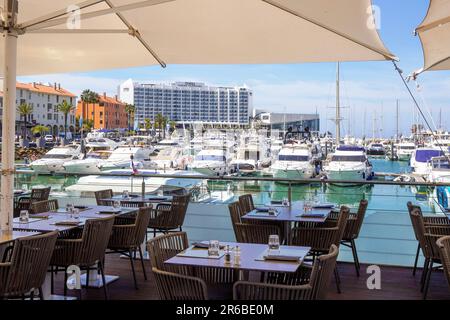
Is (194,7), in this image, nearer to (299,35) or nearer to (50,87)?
(299,35)

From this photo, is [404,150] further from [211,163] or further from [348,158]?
[211,163]

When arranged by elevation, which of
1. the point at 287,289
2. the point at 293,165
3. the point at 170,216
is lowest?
the point at 293,165

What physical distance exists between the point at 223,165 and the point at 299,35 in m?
33.4

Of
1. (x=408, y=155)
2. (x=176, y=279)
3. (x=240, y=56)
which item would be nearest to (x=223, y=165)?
(x=408, y=155)

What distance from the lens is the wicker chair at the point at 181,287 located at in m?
3.12

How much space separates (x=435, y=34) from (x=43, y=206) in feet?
15.5

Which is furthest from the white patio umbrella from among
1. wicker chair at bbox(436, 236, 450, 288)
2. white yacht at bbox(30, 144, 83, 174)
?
white yacht at bbox(30, 144, 83, 174)

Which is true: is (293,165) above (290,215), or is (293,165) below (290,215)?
below

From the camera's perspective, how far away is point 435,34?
517 centimetres

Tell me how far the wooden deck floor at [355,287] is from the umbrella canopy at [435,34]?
7.66 ft

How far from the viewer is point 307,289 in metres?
2.98

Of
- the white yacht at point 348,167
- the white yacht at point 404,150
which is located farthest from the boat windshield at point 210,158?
the white yacht at point 404,150

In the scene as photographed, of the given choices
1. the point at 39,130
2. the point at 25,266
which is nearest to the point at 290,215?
the point at 25,266

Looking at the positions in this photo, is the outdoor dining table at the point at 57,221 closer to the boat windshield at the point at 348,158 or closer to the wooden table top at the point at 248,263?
the wooden table top at the point at 248,263
